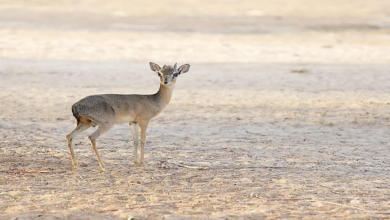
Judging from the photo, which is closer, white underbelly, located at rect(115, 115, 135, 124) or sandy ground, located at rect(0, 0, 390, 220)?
sandy ground, located at rect(0, 0, 390, 220)

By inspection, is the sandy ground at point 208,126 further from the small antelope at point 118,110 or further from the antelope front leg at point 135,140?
the small antelope at point 118,110

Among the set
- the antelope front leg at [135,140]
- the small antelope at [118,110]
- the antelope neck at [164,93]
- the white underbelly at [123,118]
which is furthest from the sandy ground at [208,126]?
the antelope neck at [164,93]

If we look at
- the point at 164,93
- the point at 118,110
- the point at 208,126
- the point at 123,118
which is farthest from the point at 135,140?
the point at 208,126

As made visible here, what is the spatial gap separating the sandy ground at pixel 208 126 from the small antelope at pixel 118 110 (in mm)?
452

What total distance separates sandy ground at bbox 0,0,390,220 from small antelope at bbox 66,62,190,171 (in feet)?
1.48

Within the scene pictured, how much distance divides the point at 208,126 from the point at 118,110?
323cm

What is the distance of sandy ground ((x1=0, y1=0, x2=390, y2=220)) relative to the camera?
6988 millimetres

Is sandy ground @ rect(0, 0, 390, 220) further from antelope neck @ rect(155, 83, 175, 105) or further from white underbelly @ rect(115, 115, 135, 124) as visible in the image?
antelope neck @ rect(155, 83, 175, 105)

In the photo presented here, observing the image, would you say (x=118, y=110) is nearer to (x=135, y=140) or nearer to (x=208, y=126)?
(x=135, y=140)

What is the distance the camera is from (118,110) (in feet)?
27.4

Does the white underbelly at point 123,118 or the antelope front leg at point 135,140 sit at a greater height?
the white underbelly at point 123,118

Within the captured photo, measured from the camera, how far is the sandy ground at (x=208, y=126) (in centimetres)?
699

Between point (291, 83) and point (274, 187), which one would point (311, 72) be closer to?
point (291, 83)

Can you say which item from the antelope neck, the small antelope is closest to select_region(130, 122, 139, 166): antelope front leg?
the small antelope
